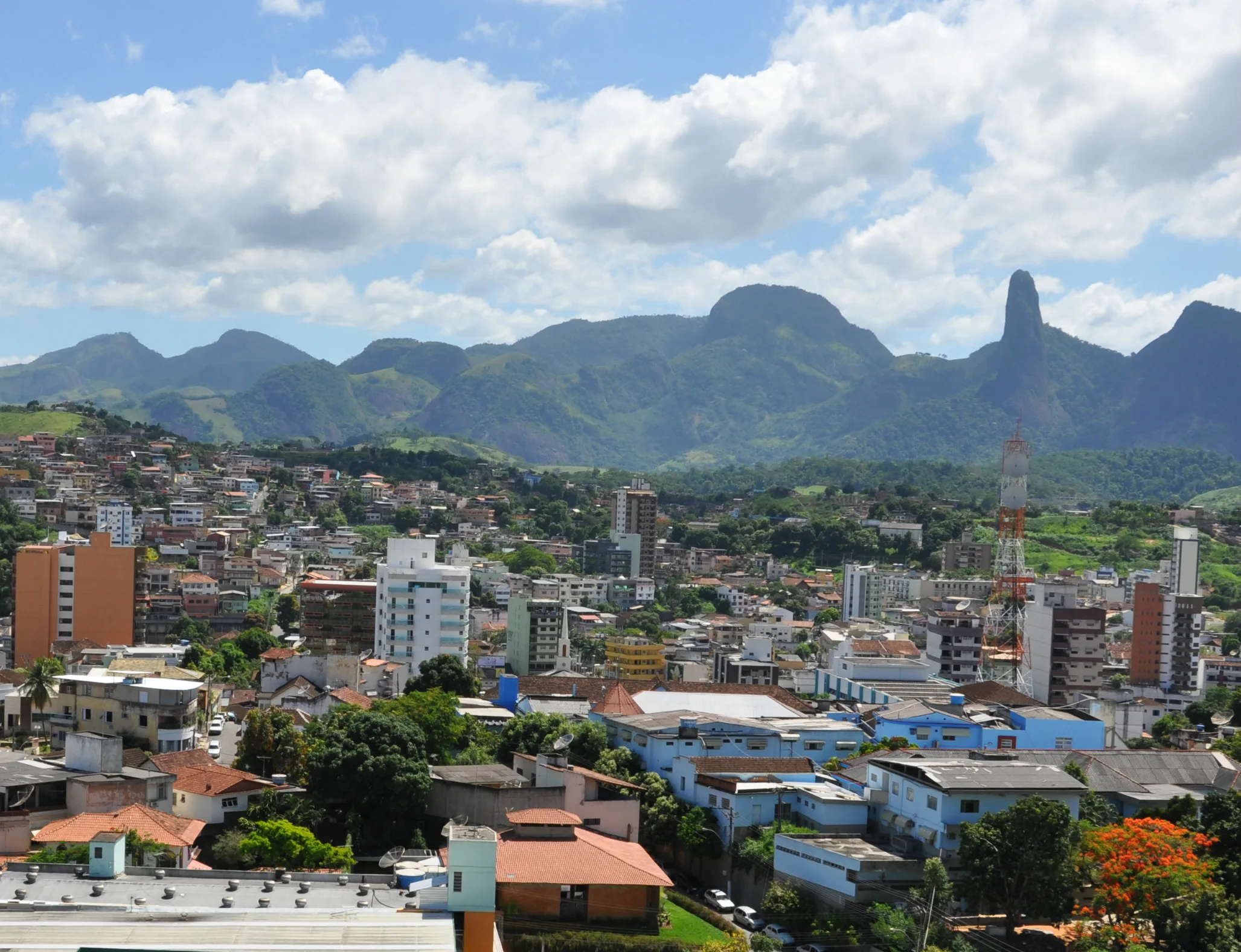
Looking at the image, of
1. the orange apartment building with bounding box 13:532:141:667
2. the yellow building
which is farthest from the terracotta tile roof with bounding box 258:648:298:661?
the yellow building

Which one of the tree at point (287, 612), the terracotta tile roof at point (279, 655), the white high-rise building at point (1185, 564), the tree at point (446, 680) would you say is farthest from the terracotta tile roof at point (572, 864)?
the white high-rise building at point (1185, 564)

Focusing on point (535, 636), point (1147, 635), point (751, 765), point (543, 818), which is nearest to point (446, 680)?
point (751, 765)

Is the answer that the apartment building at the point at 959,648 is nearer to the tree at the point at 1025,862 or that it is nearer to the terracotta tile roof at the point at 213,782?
the tree at the point at 1025,862

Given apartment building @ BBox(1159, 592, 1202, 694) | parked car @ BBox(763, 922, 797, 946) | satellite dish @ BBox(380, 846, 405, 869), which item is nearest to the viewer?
satellite dish @ BBox(380, 846, 405, 869)

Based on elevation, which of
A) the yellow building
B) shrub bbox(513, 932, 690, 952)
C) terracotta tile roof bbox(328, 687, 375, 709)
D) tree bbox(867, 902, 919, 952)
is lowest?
the yellow building

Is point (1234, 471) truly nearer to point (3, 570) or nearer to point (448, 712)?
point (3, 570)

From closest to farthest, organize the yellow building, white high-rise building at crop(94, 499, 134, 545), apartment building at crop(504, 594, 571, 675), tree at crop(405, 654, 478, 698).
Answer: tree at crop(405, 654, 478, 698) < the yellow building < apartment building at crop(504, 594, 571, 675) < white high-rise building at crop(94, 499, 134, 545)

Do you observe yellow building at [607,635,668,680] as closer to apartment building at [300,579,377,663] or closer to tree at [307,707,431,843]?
apartment building at [300,579,377,663]
